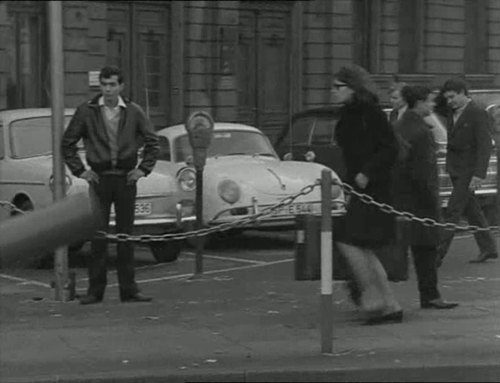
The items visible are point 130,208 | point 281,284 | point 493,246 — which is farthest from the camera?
point 493,246

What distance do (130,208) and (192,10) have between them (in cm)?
288

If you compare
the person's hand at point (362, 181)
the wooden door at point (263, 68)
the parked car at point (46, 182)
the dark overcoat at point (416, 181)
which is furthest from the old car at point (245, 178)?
the person's hand at point (362, 181)

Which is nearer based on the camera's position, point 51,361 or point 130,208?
point 51,361

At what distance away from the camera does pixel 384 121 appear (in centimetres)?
887

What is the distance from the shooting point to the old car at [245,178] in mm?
13602

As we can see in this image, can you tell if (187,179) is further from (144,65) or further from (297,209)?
(144,65)

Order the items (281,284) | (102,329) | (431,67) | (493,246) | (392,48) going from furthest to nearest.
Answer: (431,67), (392,48), (493,246), (281,284), (102,329)

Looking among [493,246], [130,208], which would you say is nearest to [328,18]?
[493,246]

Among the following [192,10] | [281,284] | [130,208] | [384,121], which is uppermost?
[192,10]

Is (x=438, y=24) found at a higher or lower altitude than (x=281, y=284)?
higher

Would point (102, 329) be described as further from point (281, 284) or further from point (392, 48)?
point (392, 48)

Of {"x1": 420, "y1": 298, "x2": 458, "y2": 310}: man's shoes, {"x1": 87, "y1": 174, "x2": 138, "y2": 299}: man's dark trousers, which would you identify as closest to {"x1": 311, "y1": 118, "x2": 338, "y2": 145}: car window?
{"x1": 87, "y1": 174, "x2": 138, "y2": 299}: man's dark trousers

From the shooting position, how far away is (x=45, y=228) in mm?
2609

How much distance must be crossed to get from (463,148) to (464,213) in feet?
2.52
